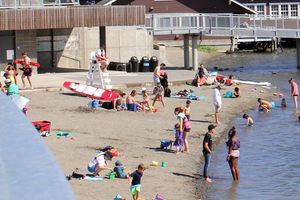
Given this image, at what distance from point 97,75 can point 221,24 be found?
607 inches

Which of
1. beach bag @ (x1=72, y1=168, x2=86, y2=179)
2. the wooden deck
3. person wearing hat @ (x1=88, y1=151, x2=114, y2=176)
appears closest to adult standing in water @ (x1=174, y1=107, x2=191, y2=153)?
person wearing hat @ (x1=88, y1=151, x2=114, y2=176)

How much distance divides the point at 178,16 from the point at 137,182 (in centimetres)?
2748

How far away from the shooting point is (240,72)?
4281 cm

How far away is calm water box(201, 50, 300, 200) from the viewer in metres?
14.8

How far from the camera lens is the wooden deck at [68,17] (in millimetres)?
31219

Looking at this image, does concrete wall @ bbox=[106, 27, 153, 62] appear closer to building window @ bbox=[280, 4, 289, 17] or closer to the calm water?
the calm water

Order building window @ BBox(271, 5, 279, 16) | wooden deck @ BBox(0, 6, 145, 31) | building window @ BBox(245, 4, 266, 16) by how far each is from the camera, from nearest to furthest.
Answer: wooden deck @ BBox(0, 6, 145, 31) → building window @ BBox(271, 5, 279, 16) → building window @ BBox(245, 4, 266, 16)

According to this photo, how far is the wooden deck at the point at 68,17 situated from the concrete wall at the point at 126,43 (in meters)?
5.13

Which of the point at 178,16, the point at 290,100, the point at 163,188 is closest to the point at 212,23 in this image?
the point at 178,16

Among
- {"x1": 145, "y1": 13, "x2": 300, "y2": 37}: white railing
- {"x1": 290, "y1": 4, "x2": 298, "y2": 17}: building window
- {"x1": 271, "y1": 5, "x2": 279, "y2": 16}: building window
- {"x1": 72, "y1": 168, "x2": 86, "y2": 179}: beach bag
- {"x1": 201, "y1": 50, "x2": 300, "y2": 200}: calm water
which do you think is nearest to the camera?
{"x1": 72, "y1": 168, "x2": 86, "y2": 179}: beach bag

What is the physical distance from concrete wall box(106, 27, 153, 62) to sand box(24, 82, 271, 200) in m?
11.3

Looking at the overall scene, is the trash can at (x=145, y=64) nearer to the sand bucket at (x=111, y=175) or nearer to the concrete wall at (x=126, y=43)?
the concrete wall at (x=126, y=43)

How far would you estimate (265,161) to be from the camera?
18250 millimetres

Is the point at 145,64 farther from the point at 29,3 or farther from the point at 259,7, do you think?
the point at 259,7
